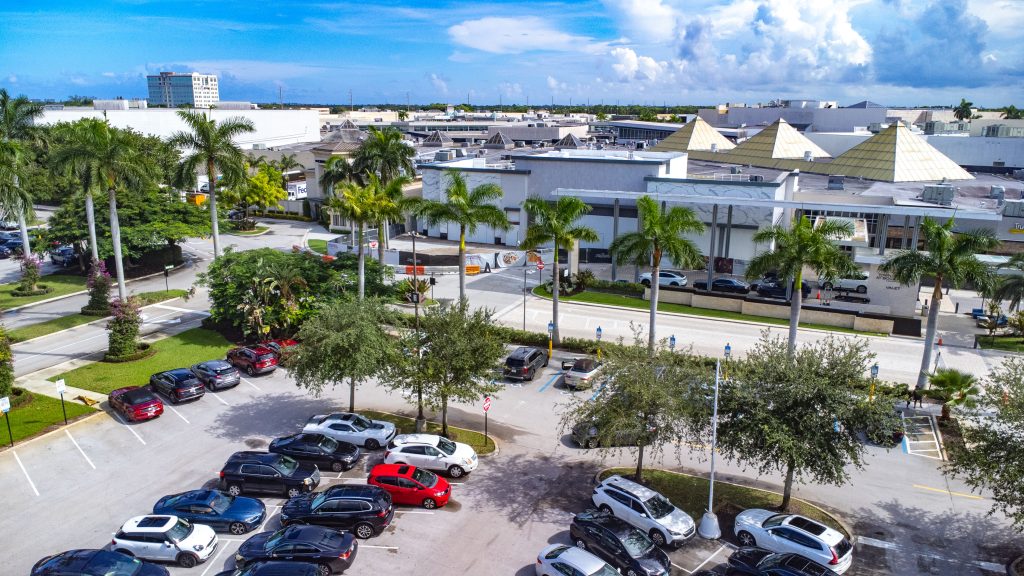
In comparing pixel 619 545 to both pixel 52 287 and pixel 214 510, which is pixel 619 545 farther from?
pixel 52 287

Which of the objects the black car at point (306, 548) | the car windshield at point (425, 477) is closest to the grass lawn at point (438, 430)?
the car windshield at point (425, 477)

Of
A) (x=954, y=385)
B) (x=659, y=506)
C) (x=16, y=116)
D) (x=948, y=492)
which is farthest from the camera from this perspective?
(x=16, y=116)

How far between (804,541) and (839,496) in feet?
17.3

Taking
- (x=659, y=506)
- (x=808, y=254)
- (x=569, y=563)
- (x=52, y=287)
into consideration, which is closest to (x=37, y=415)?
(x=569, y=563)

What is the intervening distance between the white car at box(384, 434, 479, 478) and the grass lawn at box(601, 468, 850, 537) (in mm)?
5190

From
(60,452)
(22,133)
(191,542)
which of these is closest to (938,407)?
(191,542)

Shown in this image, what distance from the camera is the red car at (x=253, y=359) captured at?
3547 centimetres

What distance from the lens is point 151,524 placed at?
20.4 metres

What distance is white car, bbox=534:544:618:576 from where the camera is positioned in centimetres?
1812

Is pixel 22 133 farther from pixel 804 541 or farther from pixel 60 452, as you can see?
pixel 804 541

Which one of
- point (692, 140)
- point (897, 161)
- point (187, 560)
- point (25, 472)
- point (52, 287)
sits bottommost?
point (25, 472)

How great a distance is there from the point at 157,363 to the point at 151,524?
18748 mm

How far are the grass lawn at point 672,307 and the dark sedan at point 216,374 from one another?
23035mm

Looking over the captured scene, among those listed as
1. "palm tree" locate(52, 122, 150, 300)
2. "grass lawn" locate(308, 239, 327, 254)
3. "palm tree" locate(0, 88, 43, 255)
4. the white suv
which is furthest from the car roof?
"grass lawn" locate(308, 239, 327, 254)
